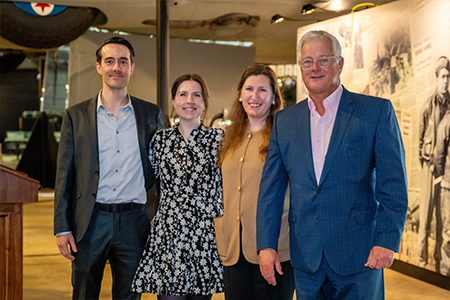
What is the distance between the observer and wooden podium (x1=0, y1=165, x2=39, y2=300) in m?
2.52

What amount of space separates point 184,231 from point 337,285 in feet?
2.65

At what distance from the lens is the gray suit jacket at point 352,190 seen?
1877mm

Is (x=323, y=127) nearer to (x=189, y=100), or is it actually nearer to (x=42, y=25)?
(x=189, y=100)

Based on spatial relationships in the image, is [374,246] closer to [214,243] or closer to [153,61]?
[214,243]

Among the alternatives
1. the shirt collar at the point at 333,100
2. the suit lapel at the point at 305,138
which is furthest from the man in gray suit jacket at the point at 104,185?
the shirt collar at the point at 333,100

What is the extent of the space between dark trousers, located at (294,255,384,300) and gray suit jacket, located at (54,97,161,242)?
41.8 inches

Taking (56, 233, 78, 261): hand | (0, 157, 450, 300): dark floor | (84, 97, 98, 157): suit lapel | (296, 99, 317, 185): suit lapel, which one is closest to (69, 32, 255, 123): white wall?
(0, 157, 450, 300): dark floor

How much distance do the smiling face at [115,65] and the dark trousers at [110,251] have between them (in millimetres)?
687

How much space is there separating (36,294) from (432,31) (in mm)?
Answer: 4486

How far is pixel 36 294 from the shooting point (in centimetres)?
438

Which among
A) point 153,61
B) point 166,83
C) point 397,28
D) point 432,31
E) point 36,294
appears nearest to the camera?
point 36,294

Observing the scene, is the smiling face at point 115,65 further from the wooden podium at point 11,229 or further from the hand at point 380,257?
the hand at point 380,257

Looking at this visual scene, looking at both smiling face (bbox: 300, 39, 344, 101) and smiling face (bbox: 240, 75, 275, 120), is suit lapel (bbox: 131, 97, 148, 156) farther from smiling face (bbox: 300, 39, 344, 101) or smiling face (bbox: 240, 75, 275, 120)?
smiling face (bbox: 300, 39, 344, 101)

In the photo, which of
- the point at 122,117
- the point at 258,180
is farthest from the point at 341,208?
the point at 122,117
